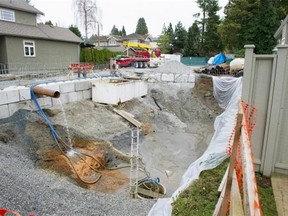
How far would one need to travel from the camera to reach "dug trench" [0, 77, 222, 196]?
7105 mm

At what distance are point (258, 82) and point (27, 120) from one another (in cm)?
738

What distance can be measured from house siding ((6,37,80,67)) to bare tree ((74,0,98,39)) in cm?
1375

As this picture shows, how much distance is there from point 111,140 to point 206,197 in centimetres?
612

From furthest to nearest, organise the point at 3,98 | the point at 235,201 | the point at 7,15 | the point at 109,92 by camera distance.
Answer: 1. the point at 7,15
2. the point at 109,92
3. the point at 3,98
4. the point at 235,201

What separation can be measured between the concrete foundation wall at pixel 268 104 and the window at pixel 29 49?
19242 mm

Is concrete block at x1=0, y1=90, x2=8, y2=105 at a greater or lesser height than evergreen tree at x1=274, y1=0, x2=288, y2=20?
lesser

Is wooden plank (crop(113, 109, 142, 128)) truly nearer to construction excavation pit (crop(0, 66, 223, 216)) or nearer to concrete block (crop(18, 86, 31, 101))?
construction excavation pit (crop(0, 66, 223, 216))

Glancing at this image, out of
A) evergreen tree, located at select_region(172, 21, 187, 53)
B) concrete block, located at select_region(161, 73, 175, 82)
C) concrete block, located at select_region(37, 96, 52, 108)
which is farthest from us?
evergreen tree, located at select_region(172, 21, 187, 53)

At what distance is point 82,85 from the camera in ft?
37.6

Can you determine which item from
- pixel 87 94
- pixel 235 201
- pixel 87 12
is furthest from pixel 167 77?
pixel 87 12

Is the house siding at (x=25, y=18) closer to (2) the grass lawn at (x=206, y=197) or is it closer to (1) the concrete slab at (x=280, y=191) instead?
(2) the grass lawn at (x=206, y=197)

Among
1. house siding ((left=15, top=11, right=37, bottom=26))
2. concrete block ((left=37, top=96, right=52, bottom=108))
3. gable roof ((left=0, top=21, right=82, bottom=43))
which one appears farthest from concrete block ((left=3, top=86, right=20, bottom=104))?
house siding ((left=15, top=11, right=37, bottom=26))

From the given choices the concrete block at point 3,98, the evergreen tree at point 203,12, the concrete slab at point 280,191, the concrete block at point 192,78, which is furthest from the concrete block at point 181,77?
the evergreen tree at point 203,12

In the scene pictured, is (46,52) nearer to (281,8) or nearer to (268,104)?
(268,104)
